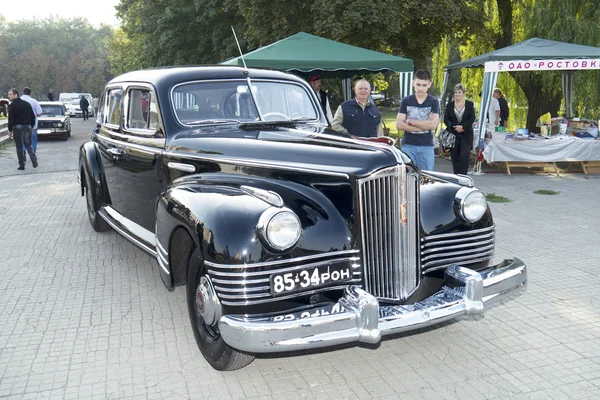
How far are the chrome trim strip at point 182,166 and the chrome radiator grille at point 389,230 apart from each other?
4.81ft

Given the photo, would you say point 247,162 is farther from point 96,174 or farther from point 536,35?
point 536,35

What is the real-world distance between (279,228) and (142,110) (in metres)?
2.51

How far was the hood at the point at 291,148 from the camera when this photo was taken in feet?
11.1

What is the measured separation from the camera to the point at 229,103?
476 cm

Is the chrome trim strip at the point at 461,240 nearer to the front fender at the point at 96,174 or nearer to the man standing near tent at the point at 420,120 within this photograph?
the man standing near tent at the point at 420,120

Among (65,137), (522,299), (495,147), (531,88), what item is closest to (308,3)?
(531,88)

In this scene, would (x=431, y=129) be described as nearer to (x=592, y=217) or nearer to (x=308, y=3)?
(x=592, y=217)

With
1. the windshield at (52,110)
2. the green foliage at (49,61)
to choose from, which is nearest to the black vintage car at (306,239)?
the windshield at (52,110)

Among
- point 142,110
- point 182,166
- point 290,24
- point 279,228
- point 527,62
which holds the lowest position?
point 279,228

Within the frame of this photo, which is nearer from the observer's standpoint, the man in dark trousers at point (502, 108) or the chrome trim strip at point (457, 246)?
the chrome trim strip at point (457, 246)

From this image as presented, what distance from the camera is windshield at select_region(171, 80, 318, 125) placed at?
466 centimetres

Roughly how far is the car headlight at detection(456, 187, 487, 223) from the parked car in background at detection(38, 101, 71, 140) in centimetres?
1945

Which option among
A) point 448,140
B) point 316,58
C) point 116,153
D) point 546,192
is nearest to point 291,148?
point 116,153

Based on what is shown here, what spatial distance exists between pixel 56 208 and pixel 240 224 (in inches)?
254
